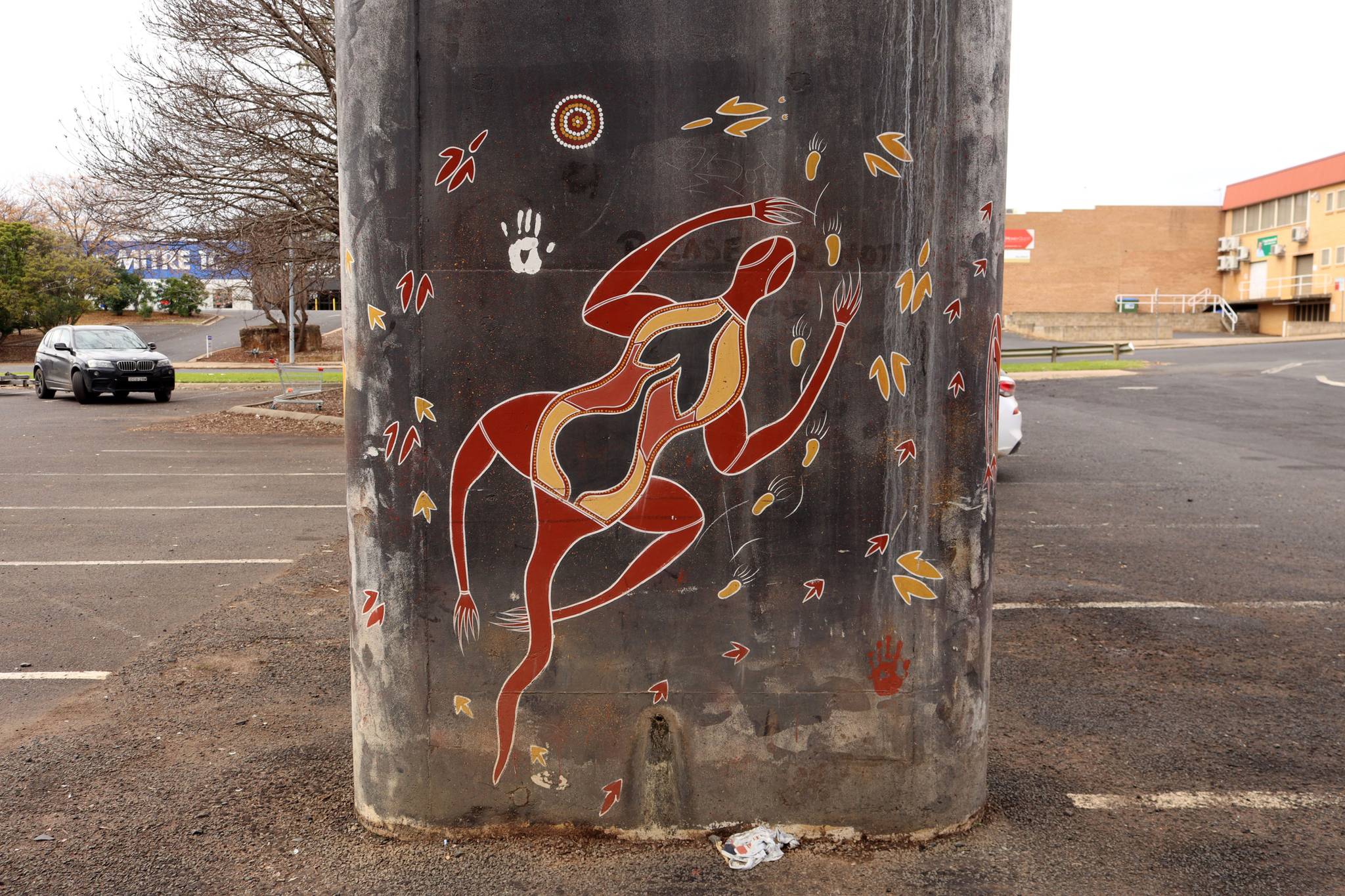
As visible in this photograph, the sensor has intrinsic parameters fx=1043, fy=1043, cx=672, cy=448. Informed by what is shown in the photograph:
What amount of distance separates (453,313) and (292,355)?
41.5m

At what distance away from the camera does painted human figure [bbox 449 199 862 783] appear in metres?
3.54

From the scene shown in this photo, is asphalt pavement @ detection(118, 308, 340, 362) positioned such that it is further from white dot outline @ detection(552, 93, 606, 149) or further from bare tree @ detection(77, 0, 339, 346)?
white dot outline @ detection(552, 93, 606, 149)

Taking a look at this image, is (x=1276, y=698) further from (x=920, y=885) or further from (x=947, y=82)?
(x=947, y=82)

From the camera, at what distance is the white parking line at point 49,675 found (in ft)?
18.2

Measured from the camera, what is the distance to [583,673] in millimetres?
3631

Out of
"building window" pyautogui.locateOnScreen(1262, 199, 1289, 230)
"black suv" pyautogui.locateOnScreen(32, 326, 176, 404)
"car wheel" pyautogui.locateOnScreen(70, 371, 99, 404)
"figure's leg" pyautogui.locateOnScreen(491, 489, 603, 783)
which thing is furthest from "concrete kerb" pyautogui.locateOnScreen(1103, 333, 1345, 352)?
"figure's leg" pyautogui.locateOnScreen(491, 489, 603, 783)

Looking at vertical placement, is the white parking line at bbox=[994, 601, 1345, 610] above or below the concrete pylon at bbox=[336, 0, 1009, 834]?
below

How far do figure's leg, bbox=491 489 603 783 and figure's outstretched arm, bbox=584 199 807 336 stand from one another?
25.9 inches

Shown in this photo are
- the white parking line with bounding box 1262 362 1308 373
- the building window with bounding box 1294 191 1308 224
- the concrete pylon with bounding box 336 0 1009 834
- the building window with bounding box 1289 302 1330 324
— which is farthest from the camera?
the building window with bounding box 1294 191 1308 224

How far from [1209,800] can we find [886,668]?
149 centimetres

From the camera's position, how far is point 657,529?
3.61 metres

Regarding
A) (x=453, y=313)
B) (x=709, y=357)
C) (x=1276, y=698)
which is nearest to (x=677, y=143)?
(x=709, y=357)

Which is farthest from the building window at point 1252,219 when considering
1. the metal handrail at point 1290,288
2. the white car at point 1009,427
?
the white car at point 1009,427

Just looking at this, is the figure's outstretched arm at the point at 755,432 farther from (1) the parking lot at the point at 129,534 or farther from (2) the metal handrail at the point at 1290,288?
(2) the metal handrail at the point at 1290,288
